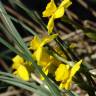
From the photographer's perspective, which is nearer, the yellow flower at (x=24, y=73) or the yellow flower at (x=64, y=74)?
the yellow flower at (x=64, y=74)

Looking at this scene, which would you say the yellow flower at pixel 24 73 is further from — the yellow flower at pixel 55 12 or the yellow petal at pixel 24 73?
the yellow flower at pixel 55 12

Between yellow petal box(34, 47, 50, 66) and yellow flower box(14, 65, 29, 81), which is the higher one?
yellow petal box(34, 47, 50, 66)

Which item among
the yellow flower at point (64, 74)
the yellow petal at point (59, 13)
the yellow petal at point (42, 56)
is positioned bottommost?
the yellow flower at point (64, 74)

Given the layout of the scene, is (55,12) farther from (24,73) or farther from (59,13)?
(24,73)

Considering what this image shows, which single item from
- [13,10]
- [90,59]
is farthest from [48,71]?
[13,10]

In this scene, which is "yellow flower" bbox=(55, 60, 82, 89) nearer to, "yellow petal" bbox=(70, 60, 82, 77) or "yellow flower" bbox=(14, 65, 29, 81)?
"yellow petal" bbox=(70, 60, 82, 77)

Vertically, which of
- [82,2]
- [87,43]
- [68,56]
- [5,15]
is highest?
[5,15]

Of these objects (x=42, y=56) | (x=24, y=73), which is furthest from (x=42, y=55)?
(x=24, y=73)

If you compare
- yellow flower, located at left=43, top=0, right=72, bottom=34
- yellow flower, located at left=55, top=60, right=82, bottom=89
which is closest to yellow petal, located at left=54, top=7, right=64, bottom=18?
yellow flower, located at left=43, top=0, right=72, bottom=34

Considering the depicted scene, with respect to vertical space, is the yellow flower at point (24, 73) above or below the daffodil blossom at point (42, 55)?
below

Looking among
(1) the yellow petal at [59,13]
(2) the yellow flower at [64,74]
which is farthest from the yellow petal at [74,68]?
(1) the yellow petal at [59,13]

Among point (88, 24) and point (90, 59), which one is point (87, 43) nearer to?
point (88, 24)
